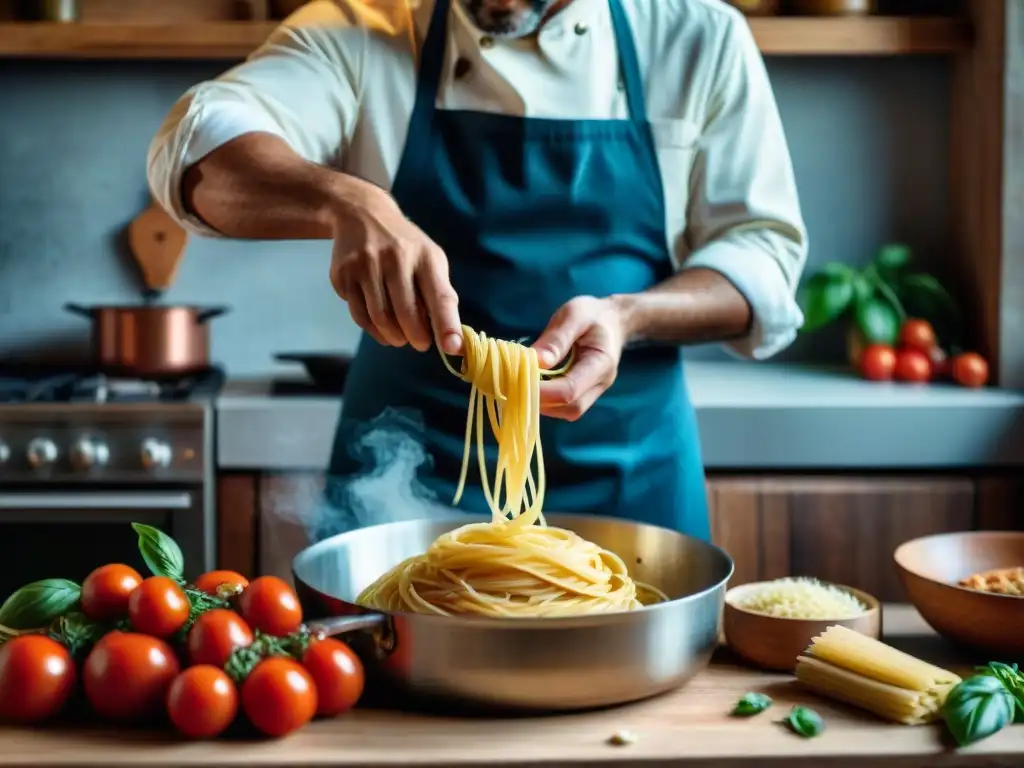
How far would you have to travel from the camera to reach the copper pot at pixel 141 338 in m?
3.08

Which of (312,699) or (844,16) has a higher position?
(844,16)

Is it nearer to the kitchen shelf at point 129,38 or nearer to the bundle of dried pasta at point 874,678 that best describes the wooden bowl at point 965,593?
the bundle of dried pasta at point 874,678

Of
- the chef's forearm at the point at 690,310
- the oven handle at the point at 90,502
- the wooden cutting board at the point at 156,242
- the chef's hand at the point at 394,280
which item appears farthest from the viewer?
the wooden cutting board at the point at 156,242

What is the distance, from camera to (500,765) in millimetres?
1037

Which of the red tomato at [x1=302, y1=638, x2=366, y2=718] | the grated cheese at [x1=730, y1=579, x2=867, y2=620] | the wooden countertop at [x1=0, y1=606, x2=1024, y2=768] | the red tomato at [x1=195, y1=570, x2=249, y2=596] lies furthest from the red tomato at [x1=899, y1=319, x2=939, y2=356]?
the red tomato at [x1=302, y1=638, x2=366, y2=718]

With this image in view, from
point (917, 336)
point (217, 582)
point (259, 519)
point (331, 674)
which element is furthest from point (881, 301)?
point (331, 674)

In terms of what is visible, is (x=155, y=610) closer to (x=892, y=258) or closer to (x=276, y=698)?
(x=276, y=698)

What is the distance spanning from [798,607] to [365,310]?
1.92ft

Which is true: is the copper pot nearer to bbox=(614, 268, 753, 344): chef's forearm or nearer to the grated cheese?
bbox=(614, 268, 753, 344): chef's forearm

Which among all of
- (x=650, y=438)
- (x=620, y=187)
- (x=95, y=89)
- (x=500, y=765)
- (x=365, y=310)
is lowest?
(x=500, y=765)

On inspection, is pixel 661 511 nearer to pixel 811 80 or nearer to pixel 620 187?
pixel 620 187

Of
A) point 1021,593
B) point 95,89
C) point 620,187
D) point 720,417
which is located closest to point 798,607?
point 1021,593

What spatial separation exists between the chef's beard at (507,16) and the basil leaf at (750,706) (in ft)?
3.92

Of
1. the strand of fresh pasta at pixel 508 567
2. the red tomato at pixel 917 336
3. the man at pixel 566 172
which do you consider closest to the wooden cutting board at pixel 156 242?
the man at pixel 566 172
